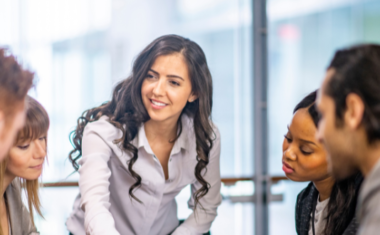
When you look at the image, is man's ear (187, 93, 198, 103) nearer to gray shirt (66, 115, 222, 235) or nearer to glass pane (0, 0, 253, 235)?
gray shirt (66, 115, 222, 235)

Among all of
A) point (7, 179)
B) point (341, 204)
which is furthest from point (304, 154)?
point (7, 179)

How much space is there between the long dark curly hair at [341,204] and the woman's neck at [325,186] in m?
0.03

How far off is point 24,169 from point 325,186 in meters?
1.10

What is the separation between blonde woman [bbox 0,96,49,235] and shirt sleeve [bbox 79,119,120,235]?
16cm

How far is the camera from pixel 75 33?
8.87 ft

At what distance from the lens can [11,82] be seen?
938mm

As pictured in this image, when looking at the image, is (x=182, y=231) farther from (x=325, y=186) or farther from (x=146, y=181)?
(x=325, y=186)

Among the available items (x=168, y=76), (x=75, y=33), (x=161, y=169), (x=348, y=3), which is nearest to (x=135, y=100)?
(x=168, y=76)

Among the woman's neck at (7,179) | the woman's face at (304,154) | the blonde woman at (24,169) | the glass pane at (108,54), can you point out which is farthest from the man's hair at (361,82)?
the glass pane at (108,54)

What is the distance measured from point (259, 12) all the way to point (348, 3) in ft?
2.90

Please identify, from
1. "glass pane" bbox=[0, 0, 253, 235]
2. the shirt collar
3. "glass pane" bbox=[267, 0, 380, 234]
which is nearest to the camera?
the shirt collar

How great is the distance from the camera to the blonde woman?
130 cm

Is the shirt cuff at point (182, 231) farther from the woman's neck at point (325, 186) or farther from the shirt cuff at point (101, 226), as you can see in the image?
the woman's neck at point (325, 186)

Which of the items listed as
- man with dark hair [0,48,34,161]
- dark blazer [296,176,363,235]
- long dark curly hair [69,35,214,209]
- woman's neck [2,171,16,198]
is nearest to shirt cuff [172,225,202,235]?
long dark curly hair [69,35,214,209]
